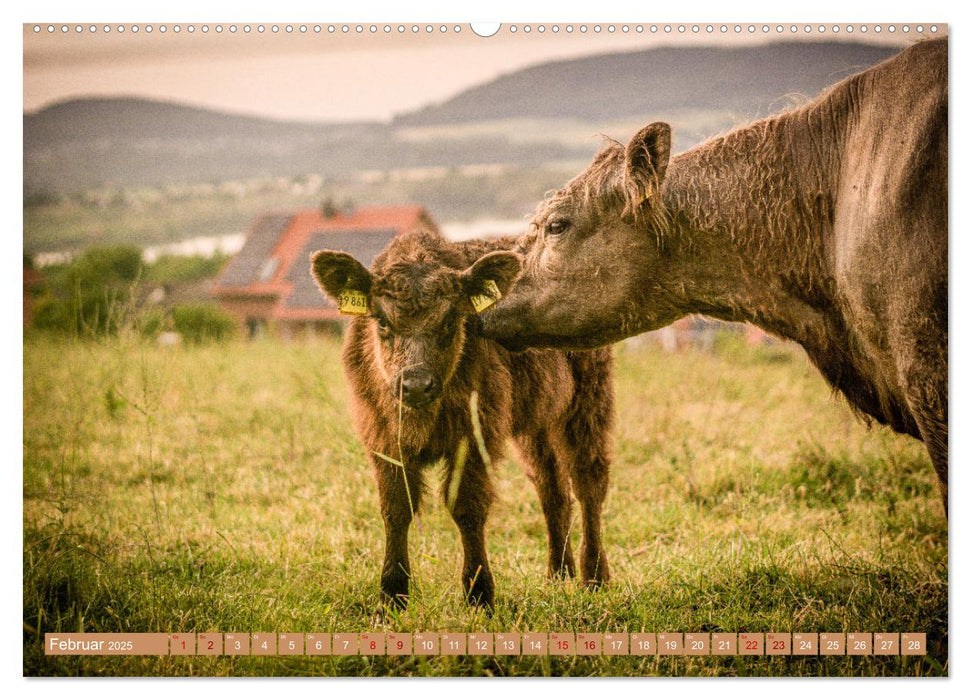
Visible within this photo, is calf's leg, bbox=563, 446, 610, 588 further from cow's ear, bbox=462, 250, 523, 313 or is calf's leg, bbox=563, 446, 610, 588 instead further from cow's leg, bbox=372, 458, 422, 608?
Answer: cow's ear, bbox=462, 250, 523, 313

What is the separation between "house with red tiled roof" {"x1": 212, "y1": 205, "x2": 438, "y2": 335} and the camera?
4.37m

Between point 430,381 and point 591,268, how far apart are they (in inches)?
35.4

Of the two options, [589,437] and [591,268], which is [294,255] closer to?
[591,268]

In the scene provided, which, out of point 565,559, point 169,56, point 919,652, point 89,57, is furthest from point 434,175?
point 919,652

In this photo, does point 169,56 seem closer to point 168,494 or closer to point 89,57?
point 89,57

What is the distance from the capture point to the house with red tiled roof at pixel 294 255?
172 inches

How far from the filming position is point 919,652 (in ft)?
10.9

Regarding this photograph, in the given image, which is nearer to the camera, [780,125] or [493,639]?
[493,639]

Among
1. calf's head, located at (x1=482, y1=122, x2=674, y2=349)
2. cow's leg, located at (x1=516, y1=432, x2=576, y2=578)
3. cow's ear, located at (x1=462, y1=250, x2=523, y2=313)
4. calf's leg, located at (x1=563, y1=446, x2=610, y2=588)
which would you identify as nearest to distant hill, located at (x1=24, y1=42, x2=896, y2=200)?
calf's head, located at (x1=482, y1=122, x2=674, y2=349)

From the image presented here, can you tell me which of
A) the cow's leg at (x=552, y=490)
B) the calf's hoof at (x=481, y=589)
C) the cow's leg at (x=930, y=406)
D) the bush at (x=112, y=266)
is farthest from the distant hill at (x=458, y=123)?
the calf's hoof at (x=481, y=589)

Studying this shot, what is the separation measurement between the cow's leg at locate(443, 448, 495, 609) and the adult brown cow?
2.25ft

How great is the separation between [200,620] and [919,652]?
10.3ft

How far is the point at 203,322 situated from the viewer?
475 centimetres

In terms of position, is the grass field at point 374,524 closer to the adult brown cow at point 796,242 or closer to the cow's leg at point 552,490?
the cow's leg at point 552,490
